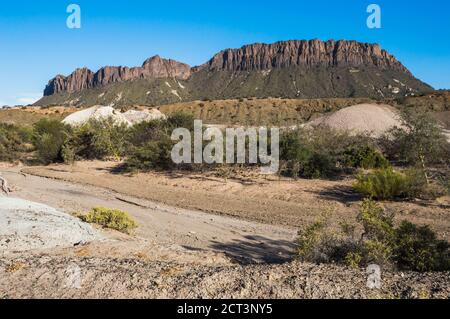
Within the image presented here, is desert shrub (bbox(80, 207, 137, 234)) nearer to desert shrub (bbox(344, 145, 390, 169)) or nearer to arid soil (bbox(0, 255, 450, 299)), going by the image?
arid soil (bbox(0, 255, 450, 299))

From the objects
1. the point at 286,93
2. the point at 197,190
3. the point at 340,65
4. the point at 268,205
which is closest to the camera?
the point at 268,205

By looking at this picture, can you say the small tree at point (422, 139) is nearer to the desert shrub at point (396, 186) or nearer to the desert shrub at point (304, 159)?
the desert shrub at point (396, 186)

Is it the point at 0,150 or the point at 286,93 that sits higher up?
the point at 286,93

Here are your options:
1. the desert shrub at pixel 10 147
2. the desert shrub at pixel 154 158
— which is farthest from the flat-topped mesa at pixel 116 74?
the desert shrub at pixel 154 158

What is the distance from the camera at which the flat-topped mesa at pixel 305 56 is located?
149000 millimetres

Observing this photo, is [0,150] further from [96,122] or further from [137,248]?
[137,248]

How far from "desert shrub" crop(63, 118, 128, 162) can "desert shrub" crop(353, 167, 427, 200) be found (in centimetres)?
1821

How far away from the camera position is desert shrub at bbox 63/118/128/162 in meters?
27.3

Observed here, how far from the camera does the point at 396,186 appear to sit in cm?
1455

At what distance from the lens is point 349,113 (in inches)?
1244

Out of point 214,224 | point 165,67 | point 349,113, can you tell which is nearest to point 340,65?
point 165,67

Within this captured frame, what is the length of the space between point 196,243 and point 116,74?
17097cm

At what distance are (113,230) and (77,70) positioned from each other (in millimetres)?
Answer: 193806

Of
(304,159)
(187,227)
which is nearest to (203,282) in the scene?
(187,227)
